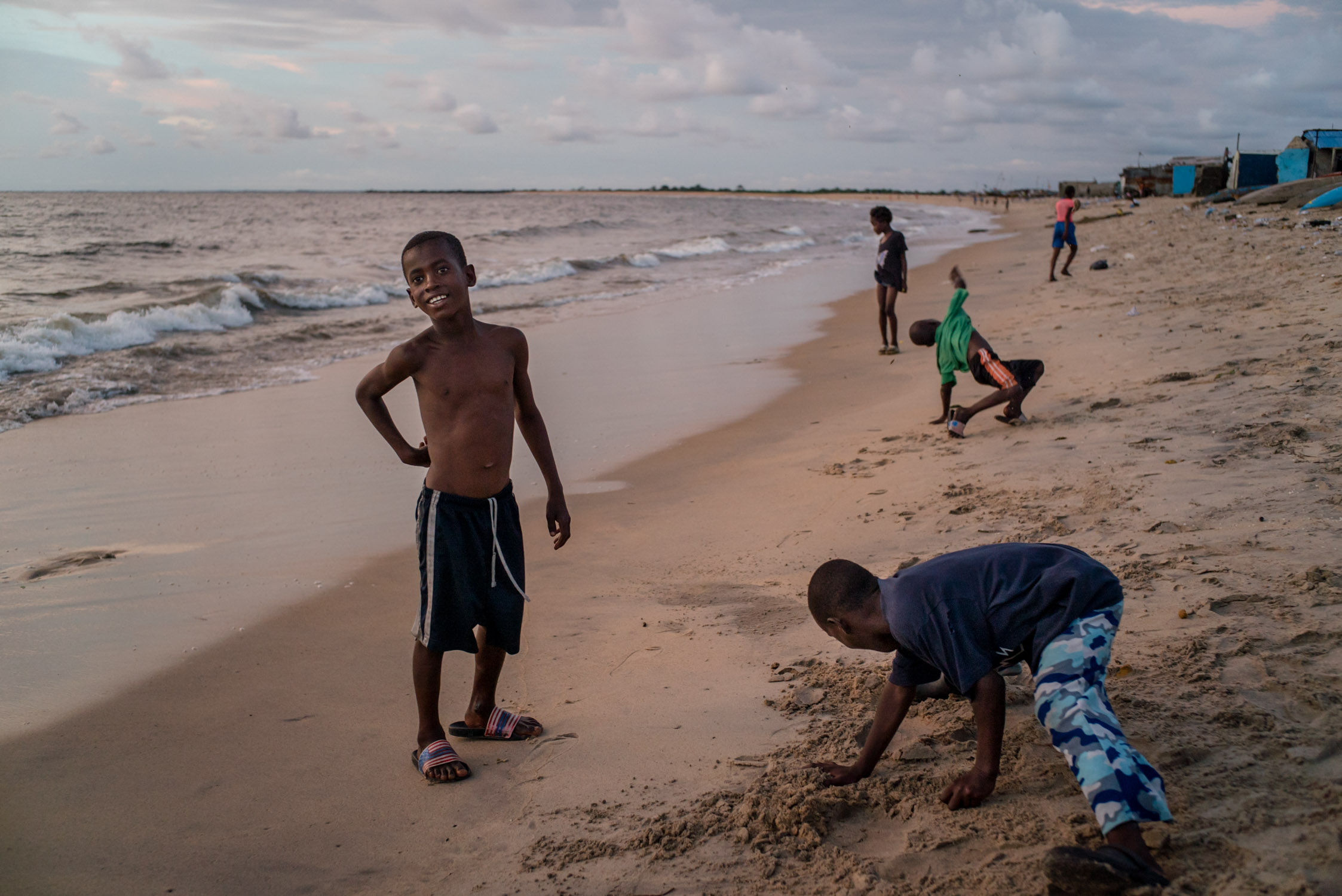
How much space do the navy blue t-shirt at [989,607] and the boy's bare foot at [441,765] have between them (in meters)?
1.38

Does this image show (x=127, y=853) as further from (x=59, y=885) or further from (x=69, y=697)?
(x=69, y=697)

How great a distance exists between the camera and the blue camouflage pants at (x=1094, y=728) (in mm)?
1914

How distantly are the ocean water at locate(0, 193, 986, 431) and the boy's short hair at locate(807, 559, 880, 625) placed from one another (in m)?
7.73

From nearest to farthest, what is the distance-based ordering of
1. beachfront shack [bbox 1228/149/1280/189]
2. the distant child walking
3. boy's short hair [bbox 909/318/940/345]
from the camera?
boy's short hair [bbox 909/318/940/345] → the distant child walking → beachfront shack [bbox 1228/149/1280/189]

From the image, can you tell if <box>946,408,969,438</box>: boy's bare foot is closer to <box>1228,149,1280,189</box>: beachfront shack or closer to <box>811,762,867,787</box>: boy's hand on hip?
<box>811,762,867,787</box>: boy's hand on hip

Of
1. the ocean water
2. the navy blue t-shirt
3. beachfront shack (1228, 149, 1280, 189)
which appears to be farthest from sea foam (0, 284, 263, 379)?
beachfront shack (1228, 149, 1280, 189)

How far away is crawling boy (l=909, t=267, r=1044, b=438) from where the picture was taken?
5.59 meters

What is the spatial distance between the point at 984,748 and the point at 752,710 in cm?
87

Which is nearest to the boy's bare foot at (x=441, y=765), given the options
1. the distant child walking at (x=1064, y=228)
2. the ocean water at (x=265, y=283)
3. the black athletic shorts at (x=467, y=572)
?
the black athletic shorts at (x=467, y=572)

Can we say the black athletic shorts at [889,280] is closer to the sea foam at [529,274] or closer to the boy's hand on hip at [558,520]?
the boy's hand on hip at [558,520]

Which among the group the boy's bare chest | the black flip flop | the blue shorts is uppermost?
the blue shorts

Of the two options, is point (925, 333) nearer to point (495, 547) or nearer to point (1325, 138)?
point (495, 547)

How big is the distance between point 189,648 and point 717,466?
329 centimetres

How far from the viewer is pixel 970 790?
2217mm
